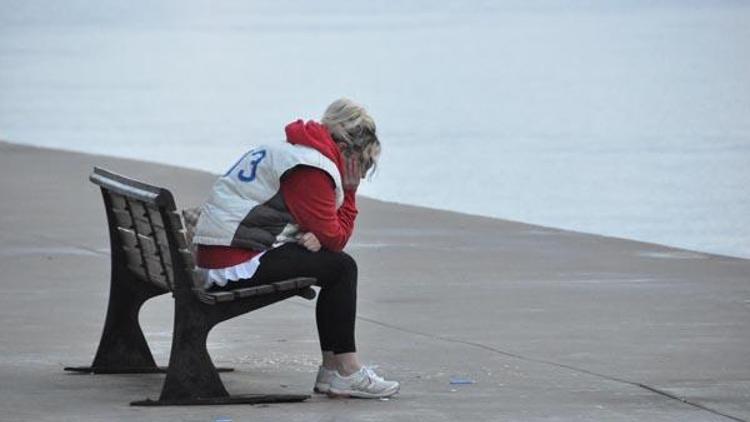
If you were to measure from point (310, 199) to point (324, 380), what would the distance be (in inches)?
29.5

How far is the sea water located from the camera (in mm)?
19641

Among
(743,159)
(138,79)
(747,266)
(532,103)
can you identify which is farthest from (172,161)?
(138,79)

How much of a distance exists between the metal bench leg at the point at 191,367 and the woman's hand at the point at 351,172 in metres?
0.71

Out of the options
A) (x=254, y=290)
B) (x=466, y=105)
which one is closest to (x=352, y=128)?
(x=254, y=290)

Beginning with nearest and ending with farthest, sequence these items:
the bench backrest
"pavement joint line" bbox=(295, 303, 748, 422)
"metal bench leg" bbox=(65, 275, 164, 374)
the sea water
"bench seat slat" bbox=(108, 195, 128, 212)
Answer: the bench backrest, "pavement joint line" bbox=(295, 303, 748, 422), "bench seat slat" bbox=(108, 195, 128, 212), "metal bench leg" bbox=(65, 275, 164, 374), the sea water

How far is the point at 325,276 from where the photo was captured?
8.29m

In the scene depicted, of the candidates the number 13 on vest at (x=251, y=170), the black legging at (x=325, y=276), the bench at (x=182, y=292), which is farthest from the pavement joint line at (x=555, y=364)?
the number 13 on vest at (x=251, y=170)

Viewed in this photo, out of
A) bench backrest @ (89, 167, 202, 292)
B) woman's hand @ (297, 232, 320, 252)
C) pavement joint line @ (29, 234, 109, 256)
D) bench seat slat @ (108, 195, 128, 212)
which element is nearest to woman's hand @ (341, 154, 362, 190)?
woman's hand @ (297, 232, 320, 252)

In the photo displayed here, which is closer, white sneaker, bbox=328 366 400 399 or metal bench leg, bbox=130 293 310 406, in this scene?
metal bench leg, bbox=130 293 310 406

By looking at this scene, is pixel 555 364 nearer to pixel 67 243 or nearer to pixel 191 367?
pixel 191 367

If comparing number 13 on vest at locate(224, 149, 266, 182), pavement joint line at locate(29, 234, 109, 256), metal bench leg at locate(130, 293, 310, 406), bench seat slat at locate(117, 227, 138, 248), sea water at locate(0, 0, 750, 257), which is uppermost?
sea water at locate(0, 0, 750, 257)

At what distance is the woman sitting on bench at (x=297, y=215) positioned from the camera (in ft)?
27.0

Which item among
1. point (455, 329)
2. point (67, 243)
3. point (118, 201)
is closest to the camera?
point (118, 201)

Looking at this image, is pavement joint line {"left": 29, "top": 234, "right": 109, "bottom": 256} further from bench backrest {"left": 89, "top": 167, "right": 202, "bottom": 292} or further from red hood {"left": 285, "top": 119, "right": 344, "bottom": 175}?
red hood {"left": 285, "top": 119, "right": 344, "bottom": 175}
